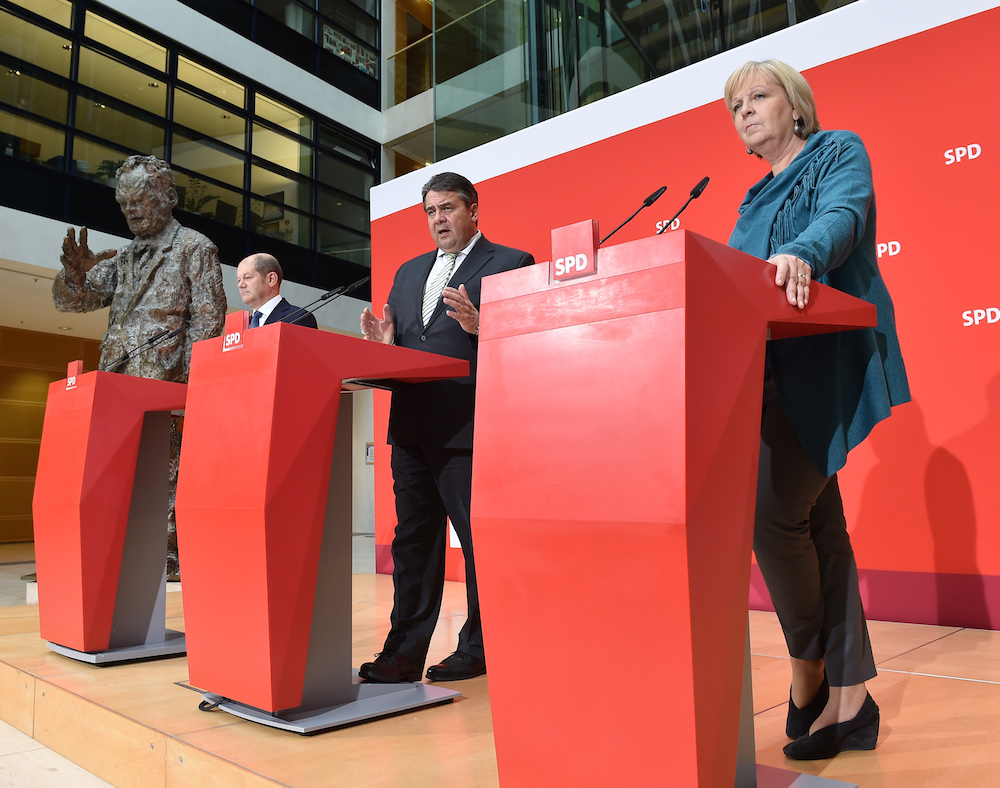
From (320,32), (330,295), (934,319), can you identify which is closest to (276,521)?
(330,295)

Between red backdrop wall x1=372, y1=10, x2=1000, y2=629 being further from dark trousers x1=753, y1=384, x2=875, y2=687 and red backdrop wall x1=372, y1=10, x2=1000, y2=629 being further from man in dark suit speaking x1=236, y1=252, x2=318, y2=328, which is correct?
man in dark suit speaking x1=236, y1=252, x2=318, y2=328

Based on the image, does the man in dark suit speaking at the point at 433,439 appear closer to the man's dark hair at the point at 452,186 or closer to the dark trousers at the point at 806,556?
the man's dark hair at the point at 452,186

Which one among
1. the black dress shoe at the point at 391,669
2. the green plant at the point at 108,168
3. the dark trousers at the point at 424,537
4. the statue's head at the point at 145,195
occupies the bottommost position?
the black dress shoe at the point at 391,669

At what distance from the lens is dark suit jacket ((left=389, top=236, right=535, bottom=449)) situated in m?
2.03

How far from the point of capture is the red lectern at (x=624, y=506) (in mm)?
908

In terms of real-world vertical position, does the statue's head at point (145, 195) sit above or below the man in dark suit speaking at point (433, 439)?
above

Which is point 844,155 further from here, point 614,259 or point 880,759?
point 880,759

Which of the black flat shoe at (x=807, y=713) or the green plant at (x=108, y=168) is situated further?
the green plant at (x=108, y=168)

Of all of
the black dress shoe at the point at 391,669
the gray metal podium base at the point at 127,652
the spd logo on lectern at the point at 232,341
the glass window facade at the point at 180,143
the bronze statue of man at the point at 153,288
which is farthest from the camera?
the glass window facade at the point at 180,143

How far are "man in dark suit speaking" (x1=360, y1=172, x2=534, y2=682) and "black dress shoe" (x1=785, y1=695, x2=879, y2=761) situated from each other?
36.8 inches

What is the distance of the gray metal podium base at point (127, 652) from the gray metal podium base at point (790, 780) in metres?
1.84

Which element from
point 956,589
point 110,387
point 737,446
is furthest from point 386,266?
point 737,446

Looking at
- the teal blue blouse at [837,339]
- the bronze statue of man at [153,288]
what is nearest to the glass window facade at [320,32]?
the bronze statue of man at [153,288]

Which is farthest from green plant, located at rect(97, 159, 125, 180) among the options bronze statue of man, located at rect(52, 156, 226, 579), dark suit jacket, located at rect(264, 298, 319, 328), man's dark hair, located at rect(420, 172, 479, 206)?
man's dark hair, located at rect(420, 172, 479, 206)
